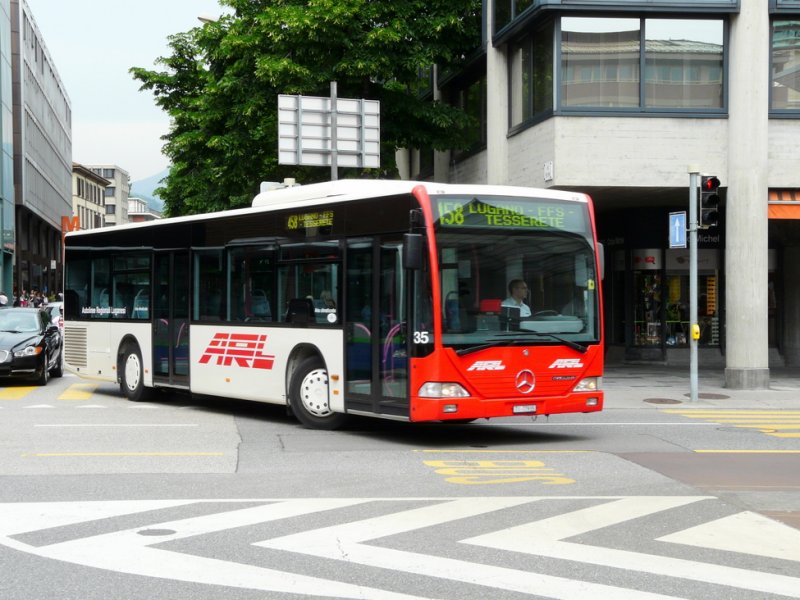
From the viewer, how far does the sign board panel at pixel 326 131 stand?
23094 millimetres

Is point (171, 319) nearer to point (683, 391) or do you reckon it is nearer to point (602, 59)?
point (683, 391)

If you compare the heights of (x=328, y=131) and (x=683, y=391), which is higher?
(x=328, y=131)

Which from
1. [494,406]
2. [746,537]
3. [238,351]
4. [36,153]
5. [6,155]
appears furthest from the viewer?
[36,153]

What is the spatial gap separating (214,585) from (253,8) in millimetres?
23531

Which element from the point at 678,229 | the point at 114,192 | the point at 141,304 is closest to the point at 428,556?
the point at 141,304

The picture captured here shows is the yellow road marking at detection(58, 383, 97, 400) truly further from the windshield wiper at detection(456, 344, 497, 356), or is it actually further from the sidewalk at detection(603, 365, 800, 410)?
the windshield wiper at detection(456, 344, 497, 356)

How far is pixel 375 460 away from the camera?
11.3 meters

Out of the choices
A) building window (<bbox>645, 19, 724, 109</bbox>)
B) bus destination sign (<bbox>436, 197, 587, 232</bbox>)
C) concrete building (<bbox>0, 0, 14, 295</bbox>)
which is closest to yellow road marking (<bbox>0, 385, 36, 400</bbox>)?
bus destination sign (<bbox>436, 197, 587, 232</bbox>)

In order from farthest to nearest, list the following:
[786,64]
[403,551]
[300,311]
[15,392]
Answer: [786,64] → [15,392] → [300,311] → [403,551]

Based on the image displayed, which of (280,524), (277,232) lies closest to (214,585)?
(280,524)

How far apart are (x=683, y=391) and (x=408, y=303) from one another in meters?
10.3

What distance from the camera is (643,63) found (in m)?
22.3

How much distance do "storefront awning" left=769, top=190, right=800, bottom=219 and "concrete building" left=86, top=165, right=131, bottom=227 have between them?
156 metres

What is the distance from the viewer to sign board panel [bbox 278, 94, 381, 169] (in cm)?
2309
